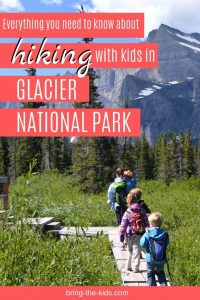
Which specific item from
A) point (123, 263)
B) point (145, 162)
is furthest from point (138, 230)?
point (145, 162)

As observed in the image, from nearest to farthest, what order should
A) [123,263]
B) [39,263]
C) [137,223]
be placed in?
[39,263], [137,223], [123,263]

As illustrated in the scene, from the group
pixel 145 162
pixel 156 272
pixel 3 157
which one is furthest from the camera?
pixel 145 162

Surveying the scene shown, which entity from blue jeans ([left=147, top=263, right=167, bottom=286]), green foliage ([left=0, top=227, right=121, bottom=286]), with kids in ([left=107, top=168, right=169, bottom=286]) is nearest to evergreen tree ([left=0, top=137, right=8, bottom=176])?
with kids in ([left=107, top=168, right=169, bottom=286])

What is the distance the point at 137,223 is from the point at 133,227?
0.34 feet

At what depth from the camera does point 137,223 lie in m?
8.84

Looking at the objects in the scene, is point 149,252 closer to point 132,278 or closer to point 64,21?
point 132,278

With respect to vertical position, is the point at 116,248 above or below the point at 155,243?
below

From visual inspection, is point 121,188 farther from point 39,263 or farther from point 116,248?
point 39,263

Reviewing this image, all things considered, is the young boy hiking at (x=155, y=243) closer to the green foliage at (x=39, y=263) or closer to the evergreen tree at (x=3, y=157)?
the green foliage at (x=39, y=263)

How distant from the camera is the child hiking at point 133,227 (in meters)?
8.80

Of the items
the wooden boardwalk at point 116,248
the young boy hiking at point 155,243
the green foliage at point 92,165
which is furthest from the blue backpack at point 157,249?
the green foliage at point 92,165

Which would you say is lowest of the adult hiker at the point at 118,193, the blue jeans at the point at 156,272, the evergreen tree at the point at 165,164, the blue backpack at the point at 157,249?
the evergreen tree at the point at 165,164

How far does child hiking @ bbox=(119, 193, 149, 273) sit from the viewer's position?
28.9 ft

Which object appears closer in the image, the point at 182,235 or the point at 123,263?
the point at 123,263
